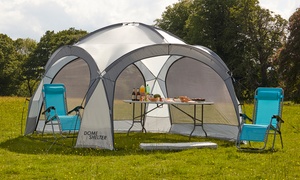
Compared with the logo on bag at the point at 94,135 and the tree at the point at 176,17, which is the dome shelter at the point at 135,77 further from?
the tree at the point at 176,17

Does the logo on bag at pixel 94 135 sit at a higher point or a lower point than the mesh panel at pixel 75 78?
lower

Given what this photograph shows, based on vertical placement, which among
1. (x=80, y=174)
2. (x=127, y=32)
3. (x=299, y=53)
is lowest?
(x=80, y=174)

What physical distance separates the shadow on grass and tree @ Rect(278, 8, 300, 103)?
15.1m

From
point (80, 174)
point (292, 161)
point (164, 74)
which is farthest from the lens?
point (164, 74)

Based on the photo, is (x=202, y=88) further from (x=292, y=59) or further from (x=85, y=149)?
→ (x=292, y=59)

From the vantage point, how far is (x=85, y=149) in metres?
7.62

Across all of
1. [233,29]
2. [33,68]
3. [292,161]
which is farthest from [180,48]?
[33,68]

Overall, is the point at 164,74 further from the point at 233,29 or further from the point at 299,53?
the point at 233,29

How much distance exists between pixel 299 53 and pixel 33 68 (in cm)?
2446

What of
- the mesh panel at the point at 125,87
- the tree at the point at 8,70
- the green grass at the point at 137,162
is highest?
the tree at the point at 8,70

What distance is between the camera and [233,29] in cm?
2959

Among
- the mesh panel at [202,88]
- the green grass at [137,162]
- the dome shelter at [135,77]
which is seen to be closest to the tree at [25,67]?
the dome shelter at [135,77]

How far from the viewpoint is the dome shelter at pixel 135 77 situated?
777 centimetres

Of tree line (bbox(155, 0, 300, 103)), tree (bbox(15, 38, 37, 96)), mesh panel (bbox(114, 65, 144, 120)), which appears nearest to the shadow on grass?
mesh panel (bbox(114, 65, 144, 120))
